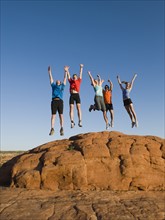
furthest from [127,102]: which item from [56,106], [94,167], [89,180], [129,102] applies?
[89,180]

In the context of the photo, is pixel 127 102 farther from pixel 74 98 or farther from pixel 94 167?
pixel 94 167

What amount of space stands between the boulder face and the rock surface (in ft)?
1.88

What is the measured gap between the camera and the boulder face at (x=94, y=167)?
39.2 ft

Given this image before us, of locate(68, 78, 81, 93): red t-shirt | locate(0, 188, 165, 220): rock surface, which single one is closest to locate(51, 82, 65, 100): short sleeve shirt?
locate(68, 78, 81, 93): red t-shirt

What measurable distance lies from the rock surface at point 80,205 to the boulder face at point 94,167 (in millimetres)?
573

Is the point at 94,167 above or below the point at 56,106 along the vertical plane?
below

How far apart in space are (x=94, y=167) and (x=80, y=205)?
2.85 m

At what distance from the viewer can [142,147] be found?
13438mm

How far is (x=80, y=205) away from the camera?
9.59 meters

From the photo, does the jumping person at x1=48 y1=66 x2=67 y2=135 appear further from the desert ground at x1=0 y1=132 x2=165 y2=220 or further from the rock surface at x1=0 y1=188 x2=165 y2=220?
the rock surface at x1=0 y1=188 x2=165 y2=220

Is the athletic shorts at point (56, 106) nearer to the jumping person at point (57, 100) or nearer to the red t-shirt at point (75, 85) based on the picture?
the jumping person at point (57, 100)

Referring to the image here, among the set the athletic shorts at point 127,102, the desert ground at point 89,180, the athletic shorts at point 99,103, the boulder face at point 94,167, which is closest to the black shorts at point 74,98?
the athletic shorts at point 99,103

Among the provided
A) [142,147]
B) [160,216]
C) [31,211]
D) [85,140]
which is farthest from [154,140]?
[31,211]

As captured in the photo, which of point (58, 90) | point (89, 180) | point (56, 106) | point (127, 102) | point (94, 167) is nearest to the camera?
point (89, 180)
